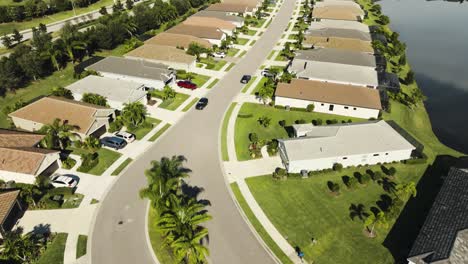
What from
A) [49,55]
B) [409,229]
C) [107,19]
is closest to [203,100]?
[49,55]

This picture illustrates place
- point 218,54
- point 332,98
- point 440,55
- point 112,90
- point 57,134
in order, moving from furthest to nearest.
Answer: point 440,55
point 218,54
point 332,98
point 112,90
point 57,134

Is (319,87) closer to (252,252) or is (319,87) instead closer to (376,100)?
(376,100)

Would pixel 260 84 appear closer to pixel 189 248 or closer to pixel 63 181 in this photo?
pixel 63 181

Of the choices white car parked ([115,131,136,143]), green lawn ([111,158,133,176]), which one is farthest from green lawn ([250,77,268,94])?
green lawn ([111,158,133,176])

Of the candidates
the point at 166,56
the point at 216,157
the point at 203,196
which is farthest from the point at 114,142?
the point at 166,56

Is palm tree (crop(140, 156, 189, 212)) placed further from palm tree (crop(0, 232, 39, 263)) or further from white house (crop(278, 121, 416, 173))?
white house (crop(278, 121, 416, 173))

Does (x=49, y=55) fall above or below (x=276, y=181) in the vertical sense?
above
